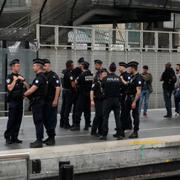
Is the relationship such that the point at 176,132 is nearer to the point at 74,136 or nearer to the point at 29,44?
the point at 74,136

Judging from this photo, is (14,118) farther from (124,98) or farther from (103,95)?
(124,98)

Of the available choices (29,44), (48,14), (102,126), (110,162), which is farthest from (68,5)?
(110,162)

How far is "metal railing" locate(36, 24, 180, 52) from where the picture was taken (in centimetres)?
2095

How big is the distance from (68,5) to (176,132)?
39.5 ft

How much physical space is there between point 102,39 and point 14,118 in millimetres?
10982

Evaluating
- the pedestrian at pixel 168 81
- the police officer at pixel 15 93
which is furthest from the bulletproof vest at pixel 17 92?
the pedestrian at pixel 168 81

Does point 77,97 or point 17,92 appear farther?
point 77,97

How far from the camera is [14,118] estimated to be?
11562mm

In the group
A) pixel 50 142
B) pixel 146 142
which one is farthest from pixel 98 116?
pixel 146 142

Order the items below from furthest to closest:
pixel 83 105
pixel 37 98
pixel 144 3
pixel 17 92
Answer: pixel 144 3
pixel 83 105
pixel 17 92
pixel 37 98

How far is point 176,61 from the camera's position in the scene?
24172mm

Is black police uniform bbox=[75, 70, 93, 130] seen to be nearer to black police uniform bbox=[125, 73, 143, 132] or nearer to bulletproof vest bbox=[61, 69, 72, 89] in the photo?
bulletproof vest bbox=[61, 69, 72, 89]

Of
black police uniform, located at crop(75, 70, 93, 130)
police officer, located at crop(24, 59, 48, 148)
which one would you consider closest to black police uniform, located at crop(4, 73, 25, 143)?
police officer, located at crop(24, 59, 48, 148)

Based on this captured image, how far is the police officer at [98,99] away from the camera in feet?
41.4
